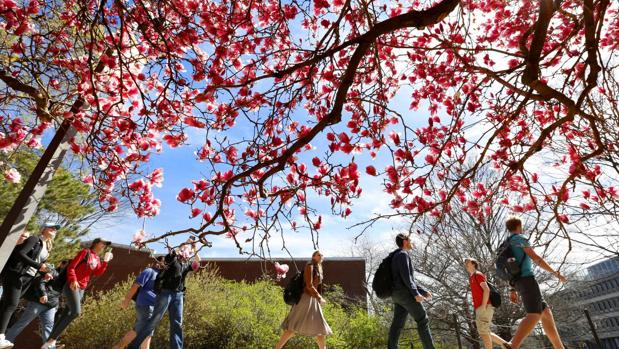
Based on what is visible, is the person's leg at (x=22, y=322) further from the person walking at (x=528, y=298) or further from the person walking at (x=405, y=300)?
the person walking at (x=528, y=298)

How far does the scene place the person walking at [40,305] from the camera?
4.52 m

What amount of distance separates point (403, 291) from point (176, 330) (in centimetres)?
290

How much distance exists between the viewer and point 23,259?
14.4ft

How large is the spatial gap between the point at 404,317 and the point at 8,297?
4.64 metres

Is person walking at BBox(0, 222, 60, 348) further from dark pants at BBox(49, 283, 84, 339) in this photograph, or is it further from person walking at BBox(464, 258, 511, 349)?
person walking at BBox(464, 258, 511, 349)

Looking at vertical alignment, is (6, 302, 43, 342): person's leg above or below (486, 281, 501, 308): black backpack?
below

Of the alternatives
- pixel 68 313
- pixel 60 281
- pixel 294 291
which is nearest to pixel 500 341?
pixel 294 291

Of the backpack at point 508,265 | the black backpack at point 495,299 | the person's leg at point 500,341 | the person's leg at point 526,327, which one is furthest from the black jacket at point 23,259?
the black backpack at point 495,299

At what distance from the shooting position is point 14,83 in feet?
11.3

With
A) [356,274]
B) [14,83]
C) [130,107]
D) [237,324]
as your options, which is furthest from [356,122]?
[356,274]

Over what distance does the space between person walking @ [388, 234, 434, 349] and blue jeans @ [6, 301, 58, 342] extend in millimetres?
4287

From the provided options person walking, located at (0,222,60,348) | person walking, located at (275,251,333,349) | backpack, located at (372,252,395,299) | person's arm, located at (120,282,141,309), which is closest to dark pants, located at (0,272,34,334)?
person walking, located at (0,222,60,348)

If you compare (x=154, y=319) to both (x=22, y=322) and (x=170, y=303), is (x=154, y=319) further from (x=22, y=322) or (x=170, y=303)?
(x=22, y=322)

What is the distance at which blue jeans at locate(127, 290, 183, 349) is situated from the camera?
15.4ft
